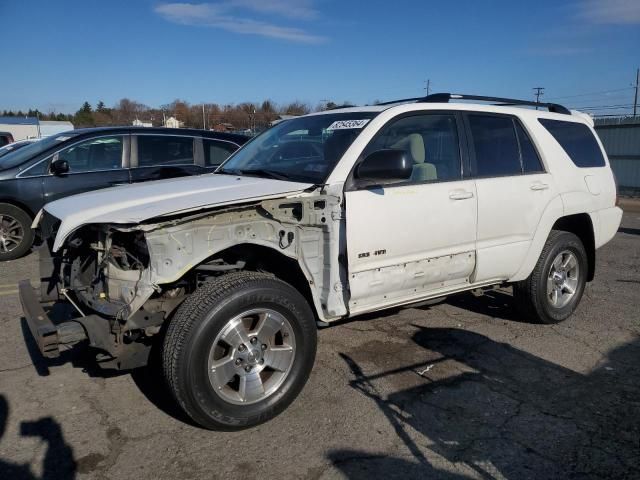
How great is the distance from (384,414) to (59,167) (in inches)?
232

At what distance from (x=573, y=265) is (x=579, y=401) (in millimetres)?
1973

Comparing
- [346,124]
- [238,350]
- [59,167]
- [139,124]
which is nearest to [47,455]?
[238,350]

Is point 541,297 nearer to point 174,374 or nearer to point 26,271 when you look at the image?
point 174,374

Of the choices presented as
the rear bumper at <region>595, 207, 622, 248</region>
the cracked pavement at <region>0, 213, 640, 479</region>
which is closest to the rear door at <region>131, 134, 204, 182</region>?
the cracked pavement at <region>0, 213, 640, 479</region>

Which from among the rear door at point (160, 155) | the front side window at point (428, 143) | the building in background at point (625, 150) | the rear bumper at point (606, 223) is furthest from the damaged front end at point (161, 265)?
the building in background at point (625, 150)

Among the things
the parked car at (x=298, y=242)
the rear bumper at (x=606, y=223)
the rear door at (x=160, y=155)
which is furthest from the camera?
the rear door at (x=160, y=155)

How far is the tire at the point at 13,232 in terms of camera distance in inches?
290

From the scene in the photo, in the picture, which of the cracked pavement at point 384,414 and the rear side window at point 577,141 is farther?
the rear side window at point 577,141

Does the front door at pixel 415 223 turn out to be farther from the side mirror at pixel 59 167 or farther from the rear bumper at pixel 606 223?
the side mirror at pixel 59 167

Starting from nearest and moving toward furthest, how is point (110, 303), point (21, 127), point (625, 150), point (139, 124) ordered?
point (110, 303) → point (625, 150) → point (139, 124) → point (21, 127)

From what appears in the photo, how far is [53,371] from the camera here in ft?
13.0

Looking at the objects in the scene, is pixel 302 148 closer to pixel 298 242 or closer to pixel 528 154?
pixel 298 242

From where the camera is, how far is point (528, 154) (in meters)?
4.71

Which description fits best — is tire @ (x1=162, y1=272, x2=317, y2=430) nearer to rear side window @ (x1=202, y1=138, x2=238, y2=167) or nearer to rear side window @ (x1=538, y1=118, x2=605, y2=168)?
rear side window @ (x1=538, y1=118, x2=605, y2=168)
